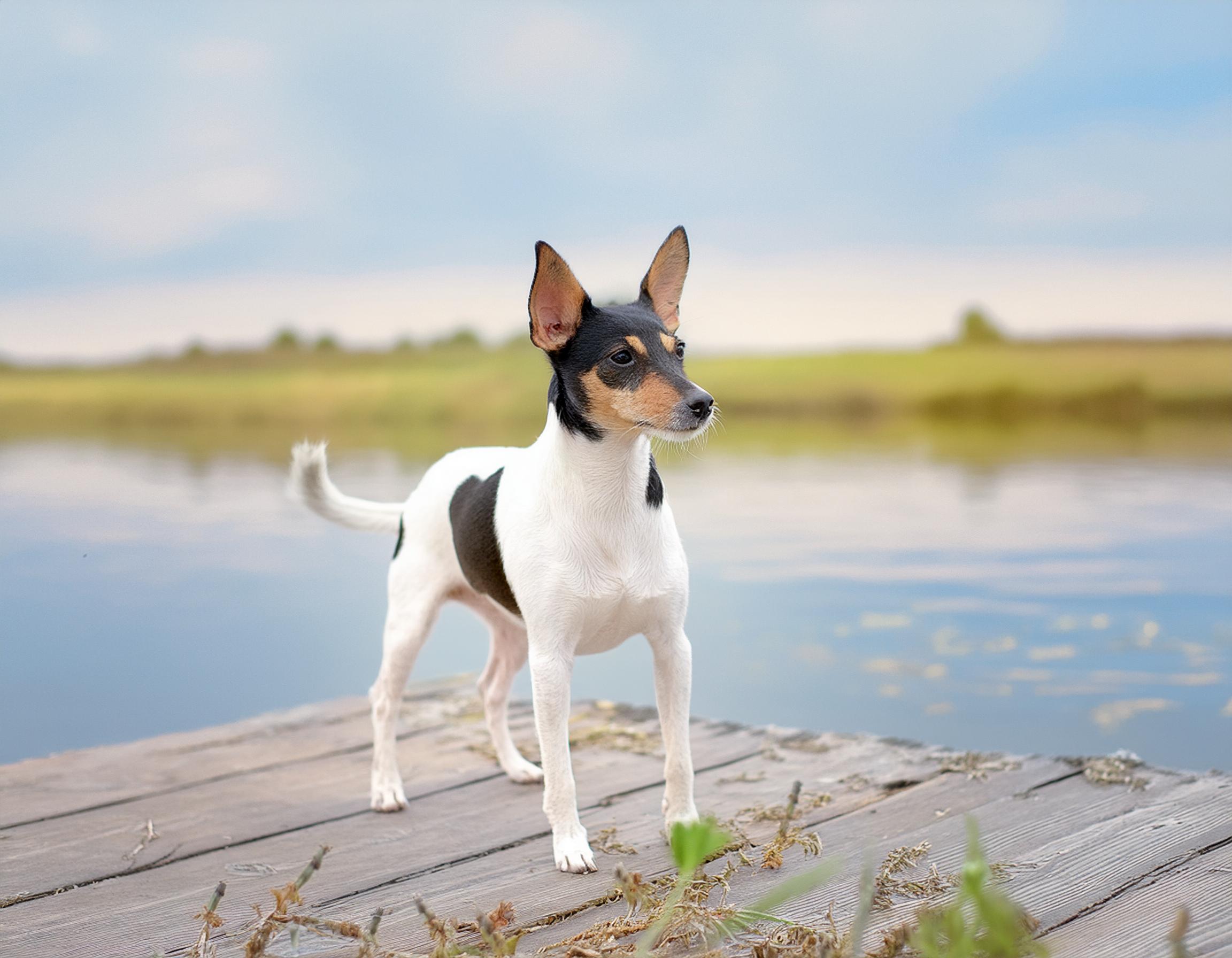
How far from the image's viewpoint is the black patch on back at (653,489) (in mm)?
3182

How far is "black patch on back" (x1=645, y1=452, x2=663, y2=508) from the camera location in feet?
10.4

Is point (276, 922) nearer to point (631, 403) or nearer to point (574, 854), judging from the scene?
point (574, 854)

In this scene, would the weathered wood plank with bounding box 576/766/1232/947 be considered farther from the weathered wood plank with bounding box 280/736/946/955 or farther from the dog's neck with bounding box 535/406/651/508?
the dog's neck with bounding box 535/406/651/508

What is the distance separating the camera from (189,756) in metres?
4.58

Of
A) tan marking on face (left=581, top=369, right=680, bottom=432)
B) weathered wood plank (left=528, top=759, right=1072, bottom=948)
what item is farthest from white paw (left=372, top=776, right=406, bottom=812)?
tan marking on face (left=581, top=369, right=680, bottom=432)

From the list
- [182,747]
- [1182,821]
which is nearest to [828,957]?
[1182,821]

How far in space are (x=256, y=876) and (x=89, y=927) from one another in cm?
45

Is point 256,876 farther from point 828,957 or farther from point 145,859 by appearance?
point 828,957

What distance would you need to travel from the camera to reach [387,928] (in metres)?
2.80

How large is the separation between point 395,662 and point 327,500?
73 cm

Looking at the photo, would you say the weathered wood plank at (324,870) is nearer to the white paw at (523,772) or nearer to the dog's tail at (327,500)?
the white paw at (523,772)

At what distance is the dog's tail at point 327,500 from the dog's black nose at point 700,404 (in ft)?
5.46

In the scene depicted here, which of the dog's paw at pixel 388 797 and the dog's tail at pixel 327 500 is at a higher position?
the dog's tail at pixel 327 500

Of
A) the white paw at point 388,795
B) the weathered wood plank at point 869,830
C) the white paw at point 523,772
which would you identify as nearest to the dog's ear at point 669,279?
the weathered wood plank at point 869,830
